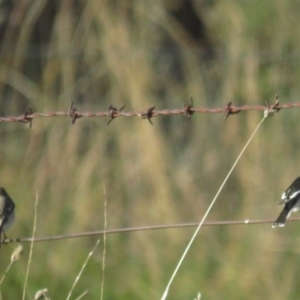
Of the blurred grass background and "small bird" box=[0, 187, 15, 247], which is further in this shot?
the blurred grass background

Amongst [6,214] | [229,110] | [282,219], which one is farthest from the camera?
[6,214]

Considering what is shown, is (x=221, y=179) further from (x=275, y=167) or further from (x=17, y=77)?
(x=17, y=77)

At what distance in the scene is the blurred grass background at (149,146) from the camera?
31.5 feet

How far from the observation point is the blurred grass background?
31.5 feet

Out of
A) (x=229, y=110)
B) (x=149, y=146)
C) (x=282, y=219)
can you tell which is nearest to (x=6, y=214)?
(x=282, y=219)

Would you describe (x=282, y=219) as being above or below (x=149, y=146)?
below

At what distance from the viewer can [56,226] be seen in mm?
10328

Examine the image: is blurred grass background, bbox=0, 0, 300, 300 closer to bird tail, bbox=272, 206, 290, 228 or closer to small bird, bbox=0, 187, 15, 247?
small bird, bbox=0, 187, 15, 247

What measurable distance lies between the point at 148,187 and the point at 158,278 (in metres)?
1.38

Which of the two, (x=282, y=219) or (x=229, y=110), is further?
(x=282, y=219)

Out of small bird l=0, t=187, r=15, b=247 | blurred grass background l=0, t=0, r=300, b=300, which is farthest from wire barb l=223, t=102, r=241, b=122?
blurred grass background l=0, t=0, r=300, b=300

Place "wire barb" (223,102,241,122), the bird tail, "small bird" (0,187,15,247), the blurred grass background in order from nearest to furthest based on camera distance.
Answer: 1. "wire barb" (223,102,241,122)
2. the bird tail
3. "small bird" (0,187,15,247)
4. the blurred grass background

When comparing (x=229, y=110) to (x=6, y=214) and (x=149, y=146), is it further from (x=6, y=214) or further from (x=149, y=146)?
(x=149, y=146)

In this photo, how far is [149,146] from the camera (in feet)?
34.4
